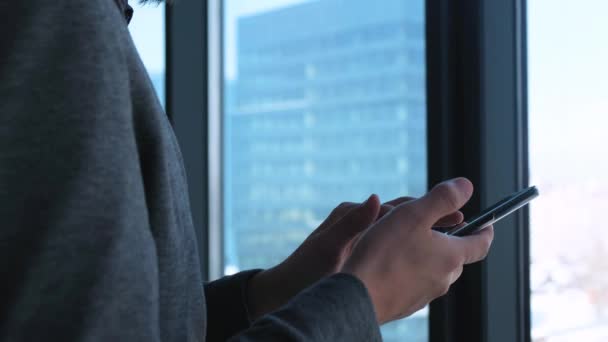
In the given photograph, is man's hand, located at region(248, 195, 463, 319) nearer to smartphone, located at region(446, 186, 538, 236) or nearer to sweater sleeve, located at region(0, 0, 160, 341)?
smartphone, located at region(446, 186, 538, 236)

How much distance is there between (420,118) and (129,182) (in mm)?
706

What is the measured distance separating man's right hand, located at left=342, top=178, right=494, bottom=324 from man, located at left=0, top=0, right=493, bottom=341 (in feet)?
0.09

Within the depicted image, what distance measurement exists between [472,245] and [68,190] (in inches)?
12.5

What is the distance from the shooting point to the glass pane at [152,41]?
1.48m

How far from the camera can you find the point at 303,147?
1275 mm

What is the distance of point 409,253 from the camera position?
456 millimetres

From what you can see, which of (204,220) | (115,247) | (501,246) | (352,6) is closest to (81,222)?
(115,247)

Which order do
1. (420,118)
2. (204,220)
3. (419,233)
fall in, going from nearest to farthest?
(419,233) → (420,118) → (204,220)

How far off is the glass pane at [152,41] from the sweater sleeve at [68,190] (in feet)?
3.68

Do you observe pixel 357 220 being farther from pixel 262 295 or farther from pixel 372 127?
pixel 372 127

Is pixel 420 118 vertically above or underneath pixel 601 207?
above

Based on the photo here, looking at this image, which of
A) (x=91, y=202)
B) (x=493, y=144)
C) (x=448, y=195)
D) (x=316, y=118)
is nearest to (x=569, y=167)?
(x=493, y=144)

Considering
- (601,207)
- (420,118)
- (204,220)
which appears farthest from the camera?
(204,220)

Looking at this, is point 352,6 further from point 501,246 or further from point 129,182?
point 129,182
